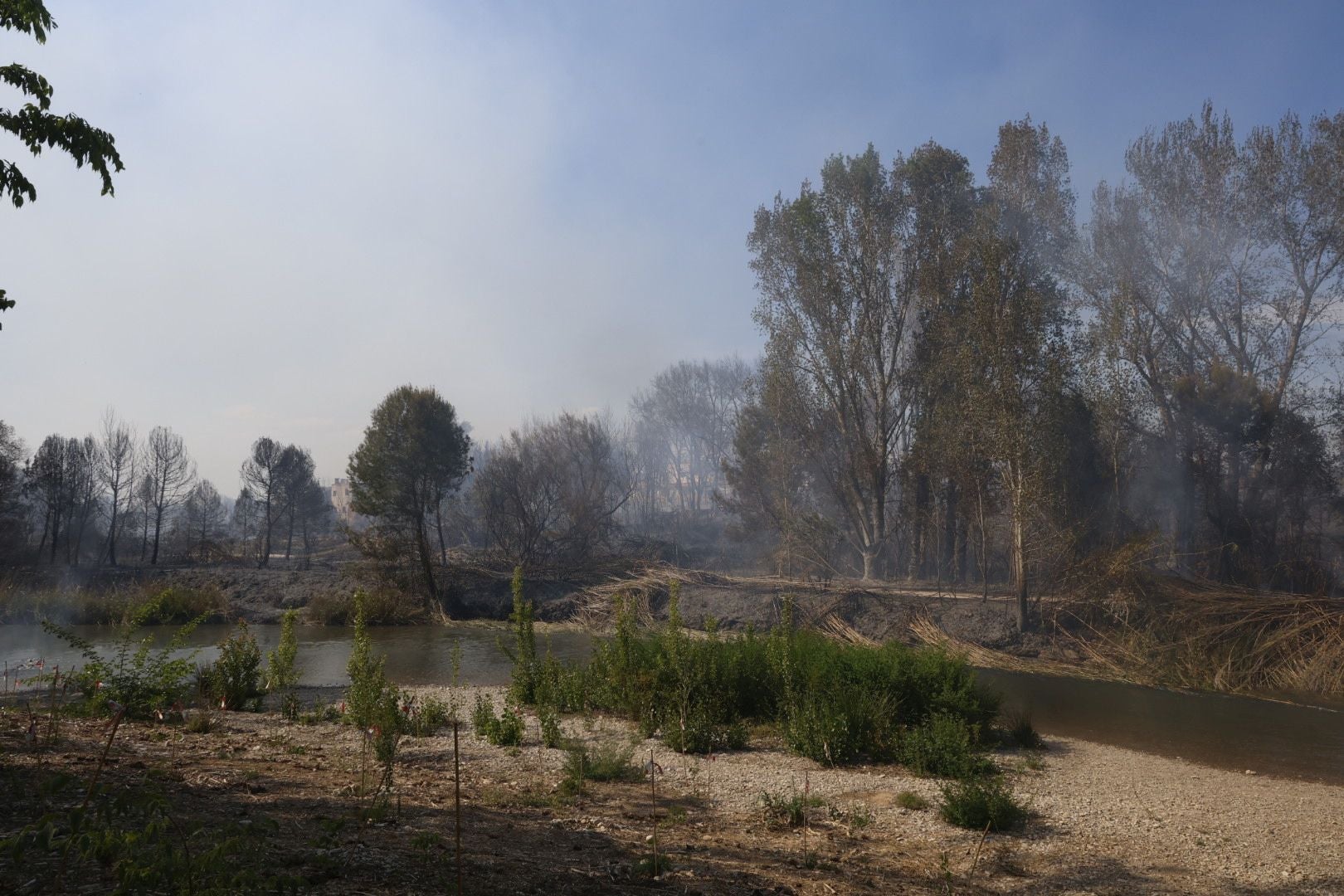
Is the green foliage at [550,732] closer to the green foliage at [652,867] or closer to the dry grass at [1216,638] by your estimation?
the green foliage at [652,867]

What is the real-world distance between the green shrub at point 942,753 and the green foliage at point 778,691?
8cm

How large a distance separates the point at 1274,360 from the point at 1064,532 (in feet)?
29.9

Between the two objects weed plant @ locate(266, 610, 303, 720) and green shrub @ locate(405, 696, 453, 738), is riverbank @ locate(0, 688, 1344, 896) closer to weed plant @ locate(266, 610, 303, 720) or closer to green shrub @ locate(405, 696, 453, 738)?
green shrub @ locate(405, 696, 453, 738)

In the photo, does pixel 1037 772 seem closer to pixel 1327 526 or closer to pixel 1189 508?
pixel 1189 508

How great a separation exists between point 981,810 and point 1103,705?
10.1 m

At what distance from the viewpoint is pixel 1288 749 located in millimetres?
11797

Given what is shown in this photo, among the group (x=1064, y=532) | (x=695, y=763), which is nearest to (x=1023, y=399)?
(x=1064, y=532)

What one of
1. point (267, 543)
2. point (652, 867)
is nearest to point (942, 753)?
point (652, 867)

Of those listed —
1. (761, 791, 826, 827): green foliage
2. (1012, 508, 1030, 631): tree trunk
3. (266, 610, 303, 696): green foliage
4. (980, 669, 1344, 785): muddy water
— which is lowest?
(980, 669, 1344, 785): muddy water

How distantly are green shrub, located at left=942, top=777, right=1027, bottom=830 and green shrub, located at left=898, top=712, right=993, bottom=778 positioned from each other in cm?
121

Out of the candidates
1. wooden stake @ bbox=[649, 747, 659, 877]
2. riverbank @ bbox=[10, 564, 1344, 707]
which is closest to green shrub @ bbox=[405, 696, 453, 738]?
wooden stake @ bbox=[649, 747, 659, 877]

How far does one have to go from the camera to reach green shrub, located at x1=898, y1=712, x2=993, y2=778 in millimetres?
8438

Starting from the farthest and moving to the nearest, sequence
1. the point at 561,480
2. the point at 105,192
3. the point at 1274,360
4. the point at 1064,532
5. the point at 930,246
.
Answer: the point at 561,480 < the point at 930,246 < the point at 1274,360 < the point at 1064,532 < the point at 105,192

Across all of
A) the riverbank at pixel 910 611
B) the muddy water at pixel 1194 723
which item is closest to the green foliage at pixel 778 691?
the riverbank at pixel 910 611
